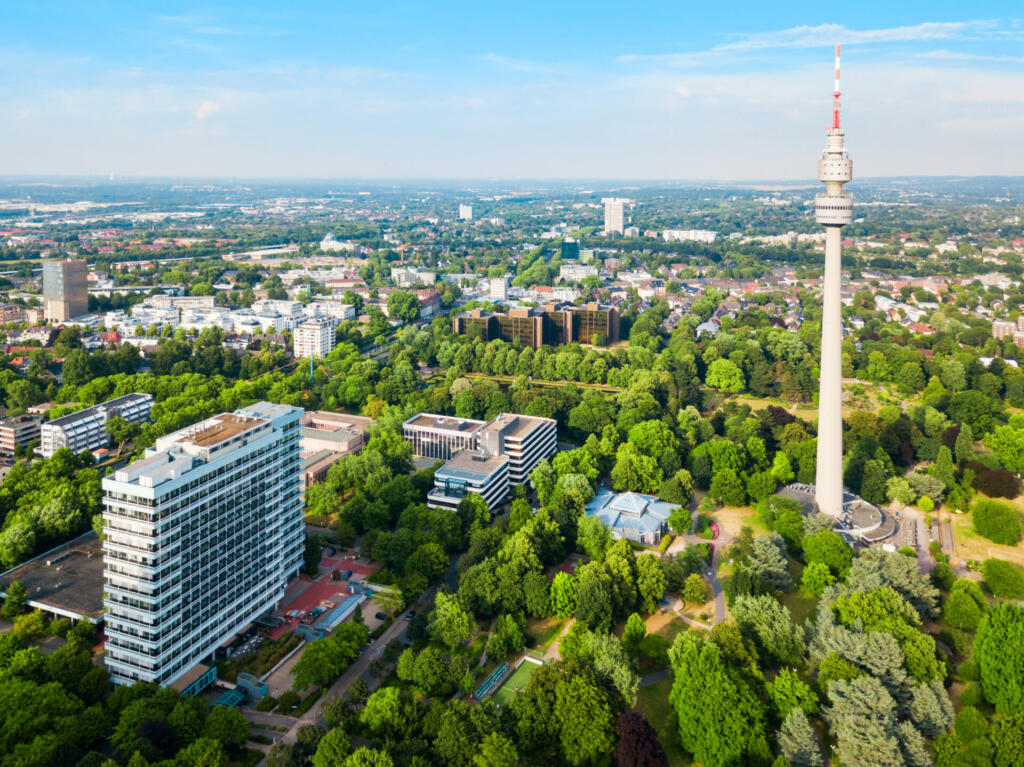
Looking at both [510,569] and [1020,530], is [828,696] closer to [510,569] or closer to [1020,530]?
[510,569]

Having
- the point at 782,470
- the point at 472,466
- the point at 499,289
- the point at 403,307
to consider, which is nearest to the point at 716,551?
the point at 782,470

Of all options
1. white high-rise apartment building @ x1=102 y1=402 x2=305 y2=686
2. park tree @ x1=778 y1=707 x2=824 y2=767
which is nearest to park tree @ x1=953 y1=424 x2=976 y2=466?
park tree @ x1=778 y1=707 x2=824 y2=767

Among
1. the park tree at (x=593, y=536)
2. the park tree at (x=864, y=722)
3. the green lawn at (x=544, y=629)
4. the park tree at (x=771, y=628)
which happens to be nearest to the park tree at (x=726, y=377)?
the park tree at (x=593, y=536)

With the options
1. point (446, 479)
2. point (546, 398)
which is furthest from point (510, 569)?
point (546, 398)

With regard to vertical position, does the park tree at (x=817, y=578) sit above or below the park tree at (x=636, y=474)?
below

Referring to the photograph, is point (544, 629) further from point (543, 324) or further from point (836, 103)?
point (543, 324)

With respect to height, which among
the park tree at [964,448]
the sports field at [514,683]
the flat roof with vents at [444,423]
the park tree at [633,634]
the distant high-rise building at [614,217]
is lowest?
the sports field at [514,683]

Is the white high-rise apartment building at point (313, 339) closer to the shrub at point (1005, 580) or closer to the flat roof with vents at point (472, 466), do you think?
the flat roof with vents at point (472, 466)
